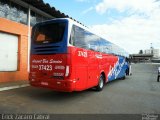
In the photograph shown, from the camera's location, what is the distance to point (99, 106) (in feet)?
29.4

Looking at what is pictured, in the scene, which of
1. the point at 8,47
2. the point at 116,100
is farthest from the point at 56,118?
the point at 8,47

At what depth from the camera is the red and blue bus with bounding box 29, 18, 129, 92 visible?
9328mm

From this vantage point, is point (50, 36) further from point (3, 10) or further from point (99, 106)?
point (3, 10)

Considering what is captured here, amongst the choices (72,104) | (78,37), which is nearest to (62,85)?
(72,104)

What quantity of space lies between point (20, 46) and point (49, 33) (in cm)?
620

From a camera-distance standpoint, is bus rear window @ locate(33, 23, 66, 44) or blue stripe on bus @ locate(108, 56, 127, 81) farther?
blue stripe on bus @ locate(108, 56, 127, 81)

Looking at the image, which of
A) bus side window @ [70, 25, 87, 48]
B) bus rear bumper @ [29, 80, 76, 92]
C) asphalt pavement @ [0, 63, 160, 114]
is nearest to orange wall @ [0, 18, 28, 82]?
asphalt pavement @ [0, 63, 160, 114]

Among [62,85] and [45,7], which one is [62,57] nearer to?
[62,85]

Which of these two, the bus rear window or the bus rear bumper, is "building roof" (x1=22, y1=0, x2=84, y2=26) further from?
the bus rear bumper

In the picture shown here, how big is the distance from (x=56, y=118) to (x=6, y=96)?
398cm

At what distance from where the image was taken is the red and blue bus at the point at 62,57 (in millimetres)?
9328

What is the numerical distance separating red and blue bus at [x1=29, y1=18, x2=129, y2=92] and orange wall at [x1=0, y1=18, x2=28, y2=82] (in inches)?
163

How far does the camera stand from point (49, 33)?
10.0 m

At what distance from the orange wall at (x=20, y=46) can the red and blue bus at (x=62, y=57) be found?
13.6 feet
